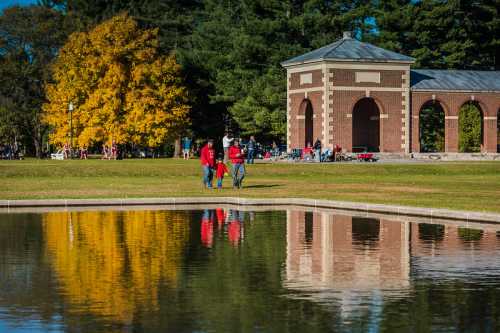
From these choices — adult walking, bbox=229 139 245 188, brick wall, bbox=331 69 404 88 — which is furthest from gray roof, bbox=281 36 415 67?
adult walking, bbox=229 139 245 188

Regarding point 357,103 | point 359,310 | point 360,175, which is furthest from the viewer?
point 357,103

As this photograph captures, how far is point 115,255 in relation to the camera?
1605 cm

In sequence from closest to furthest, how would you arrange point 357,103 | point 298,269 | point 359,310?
point 359,310 → point 298,269 → point 357,103

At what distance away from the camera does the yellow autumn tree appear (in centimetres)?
7750

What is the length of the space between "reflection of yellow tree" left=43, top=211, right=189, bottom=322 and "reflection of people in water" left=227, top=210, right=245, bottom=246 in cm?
91

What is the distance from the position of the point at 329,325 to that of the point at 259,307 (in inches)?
49.9

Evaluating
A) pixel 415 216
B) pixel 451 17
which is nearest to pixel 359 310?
pixel 415 216

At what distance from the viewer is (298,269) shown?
14289 mm

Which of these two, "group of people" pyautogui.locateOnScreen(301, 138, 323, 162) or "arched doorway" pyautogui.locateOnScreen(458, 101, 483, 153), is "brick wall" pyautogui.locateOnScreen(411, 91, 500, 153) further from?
"group of people" pyautogui.locateOnScreen(301, 138, 323, 162)

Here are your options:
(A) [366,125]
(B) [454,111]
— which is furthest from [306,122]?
(B) [454,111]

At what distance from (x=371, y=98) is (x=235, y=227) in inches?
1866

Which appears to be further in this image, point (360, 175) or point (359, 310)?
point (360, 175)

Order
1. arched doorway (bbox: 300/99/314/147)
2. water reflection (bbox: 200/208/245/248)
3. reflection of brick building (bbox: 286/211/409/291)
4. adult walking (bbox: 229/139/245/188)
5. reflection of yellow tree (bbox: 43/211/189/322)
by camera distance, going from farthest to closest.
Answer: arched doorway (bbox: 300/99/314/147) < adult walking (bbox: 229/139/245/188) < water reflection (bbox: 200/208/245/248) < reflection of brick building (bbox: 286/211/409/291) < reflection of yellow tree (bbox: 43/211/189/322)

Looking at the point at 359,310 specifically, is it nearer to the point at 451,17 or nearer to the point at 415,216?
the point at 415,216
